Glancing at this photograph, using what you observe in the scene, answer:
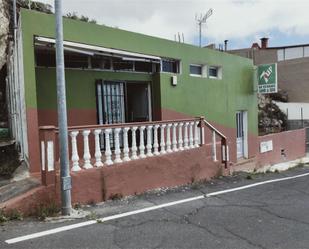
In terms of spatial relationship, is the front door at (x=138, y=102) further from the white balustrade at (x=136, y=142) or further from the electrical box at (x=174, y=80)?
the white balustrade at (x=136, y=142)

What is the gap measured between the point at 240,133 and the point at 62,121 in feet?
37.9

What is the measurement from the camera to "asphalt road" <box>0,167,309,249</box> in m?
5.13

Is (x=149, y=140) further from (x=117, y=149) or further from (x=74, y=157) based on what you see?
(x=74, y=157)

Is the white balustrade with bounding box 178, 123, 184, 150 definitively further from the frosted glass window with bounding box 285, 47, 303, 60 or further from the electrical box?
the frosted glass window with bounding box 285, 47, 303, 60

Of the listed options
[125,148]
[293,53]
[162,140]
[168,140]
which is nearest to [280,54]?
[293,53]

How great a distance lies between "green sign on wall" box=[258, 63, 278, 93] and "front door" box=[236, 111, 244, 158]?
4.52ft

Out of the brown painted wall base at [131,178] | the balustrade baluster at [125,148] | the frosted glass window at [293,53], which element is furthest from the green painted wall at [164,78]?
the frosted glass window at [293,53]

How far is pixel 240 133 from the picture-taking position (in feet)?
54.3

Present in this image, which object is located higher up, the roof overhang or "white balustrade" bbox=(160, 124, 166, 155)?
the roof overhang

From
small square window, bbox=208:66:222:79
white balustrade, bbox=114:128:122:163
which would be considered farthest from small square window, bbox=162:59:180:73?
white balustrade, bbox=114:128:122:163

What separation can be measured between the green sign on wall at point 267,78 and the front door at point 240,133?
1377 millimetres

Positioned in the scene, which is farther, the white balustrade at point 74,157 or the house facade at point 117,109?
the house facade at point 117,109

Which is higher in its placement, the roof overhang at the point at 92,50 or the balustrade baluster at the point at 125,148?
the roof overhang at the point at 92,50

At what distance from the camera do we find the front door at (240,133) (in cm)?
1628
